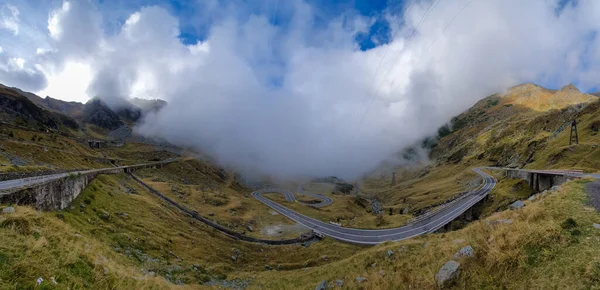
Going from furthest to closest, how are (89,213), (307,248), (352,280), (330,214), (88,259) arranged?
(330,214), (307,248), (89,213), (352,280), (88,259)

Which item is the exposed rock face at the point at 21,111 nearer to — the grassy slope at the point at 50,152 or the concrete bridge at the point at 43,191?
the grassy slope at the point at 50,152

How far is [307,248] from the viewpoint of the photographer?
56.2 meters

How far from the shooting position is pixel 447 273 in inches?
449

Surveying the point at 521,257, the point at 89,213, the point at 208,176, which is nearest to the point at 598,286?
the point at 521,257

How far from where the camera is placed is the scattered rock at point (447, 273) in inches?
437

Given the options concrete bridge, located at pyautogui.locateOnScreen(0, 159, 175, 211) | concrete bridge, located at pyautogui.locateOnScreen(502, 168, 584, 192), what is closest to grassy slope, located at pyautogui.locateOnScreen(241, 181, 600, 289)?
concrete bridge, located at pyautogui.locateOnScreen(0, 159, 175, 211)

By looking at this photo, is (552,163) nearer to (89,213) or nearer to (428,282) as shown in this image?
(428,282)

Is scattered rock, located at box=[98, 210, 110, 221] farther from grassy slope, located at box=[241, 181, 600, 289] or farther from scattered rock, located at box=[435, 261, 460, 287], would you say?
scattered rock, located at box=[435, 261, 460, 287]

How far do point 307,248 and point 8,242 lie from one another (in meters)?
50.6

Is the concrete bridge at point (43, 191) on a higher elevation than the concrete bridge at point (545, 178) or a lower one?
lower

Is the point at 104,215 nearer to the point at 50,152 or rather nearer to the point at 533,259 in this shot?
the point at 533,259

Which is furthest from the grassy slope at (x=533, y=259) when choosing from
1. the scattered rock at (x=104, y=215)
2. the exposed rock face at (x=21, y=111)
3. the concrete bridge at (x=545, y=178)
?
the exposed rock face at (x=21, y=111)

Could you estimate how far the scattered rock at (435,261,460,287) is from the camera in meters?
11.1

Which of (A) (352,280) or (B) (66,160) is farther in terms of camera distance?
(B) (66,160)
